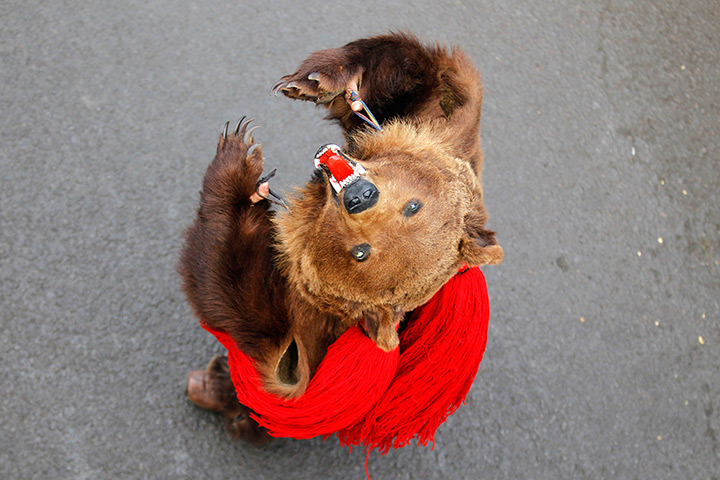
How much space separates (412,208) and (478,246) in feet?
0.69

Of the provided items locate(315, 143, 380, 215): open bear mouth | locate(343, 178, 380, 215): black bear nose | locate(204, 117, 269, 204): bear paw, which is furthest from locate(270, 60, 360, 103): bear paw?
locate(343, 178, 380, 215): black bear nose

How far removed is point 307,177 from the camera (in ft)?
9.18

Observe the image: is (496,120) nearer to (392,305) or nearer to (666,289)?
(666,289)

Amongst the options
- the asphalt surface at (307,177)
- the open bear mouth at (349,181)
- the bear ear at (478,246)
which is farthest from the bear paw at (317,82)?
the asphalt surface at (307,177)

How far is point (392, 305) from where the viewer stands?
5.35 feet

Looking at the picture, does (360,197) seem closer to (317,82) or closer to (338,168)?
(338,168)

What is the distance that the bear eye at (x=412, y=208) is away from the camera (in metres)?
1.56

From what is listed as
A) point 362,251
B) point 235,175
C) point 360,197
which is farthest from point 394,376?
point 235,175

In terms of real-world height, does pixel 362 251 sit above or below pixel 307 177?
above

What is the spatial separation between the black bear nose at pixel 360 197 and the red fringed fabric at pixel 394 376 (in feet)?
1.42

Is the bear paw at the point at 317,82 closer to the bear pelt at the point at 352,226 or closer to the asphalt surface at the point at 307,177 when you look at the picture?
the bear pelt at the point at 352,226

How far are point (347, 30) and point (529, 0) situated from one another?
120 cm

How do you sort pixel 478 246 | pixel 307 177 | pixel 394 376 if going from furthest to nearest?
pixel 307 177
pixel 394 376
pixel 478 246

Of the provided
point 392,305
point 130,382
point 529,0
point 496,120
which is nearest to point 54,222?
point 130,382
